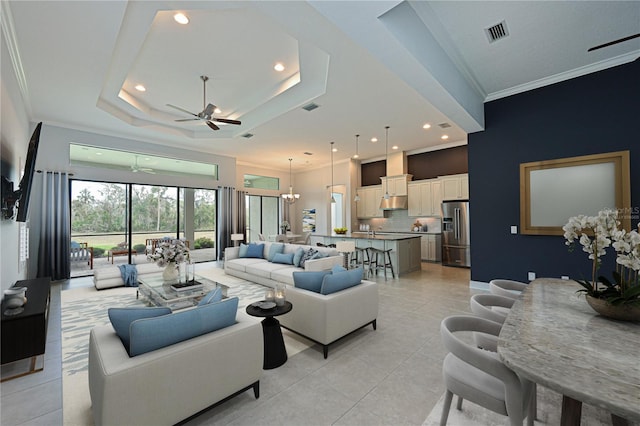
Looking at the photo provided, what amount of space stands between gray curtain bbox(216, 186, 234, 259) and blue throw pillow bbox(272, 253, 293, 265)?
136 inches

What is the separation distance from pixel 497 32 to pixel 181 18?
3.74 metres

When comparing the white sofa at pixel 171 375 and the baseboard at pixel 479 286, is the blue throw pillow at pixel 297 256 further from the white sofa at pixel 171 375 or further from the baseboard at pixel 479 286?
the baseboard at pixel 479 286

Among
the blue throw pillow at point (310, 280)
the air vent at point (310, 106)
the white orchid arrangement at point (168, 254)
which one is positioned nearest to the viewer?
the blue throw pillow at point (310, 280)

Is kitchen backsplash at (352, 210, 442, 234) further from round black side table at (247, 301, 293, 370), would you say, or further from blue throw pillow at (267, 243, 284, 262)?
round black side table at (247, 301, 293, 370)

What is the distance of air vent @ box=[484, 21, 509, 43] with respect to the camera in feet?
10.3

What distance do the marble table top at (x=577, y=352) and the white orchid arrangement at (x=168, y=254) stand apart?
4.22 meters

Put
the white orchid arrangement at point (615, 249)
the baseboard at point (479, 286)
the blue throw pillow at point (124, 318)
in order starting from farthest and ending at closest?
1. the baseboard at point (479, 286)
2. the blue throw pillow at point (124, 318)
3. the white orchid arrangement at point (615, 249)

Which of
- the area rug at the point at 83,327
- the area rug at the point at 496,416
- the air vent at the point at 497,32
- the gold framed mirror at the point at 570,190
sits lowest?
the area rug at the point at 496,416

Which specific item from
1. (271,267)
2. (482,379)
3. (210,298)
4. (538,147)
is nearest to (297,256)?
(271,267)

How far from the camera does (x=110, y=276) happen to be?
5.23 meters

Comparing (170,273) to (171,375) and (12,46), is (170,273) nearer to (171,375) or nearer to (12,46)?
(171,375)

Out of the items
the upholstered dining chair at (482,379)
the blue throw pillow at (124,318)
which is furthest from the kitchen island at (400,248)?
the blue throw pillow at (124,318)

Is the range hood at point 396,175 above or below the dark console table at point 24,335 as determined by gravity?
above

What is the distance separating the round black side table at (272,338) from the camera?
2545 mm
